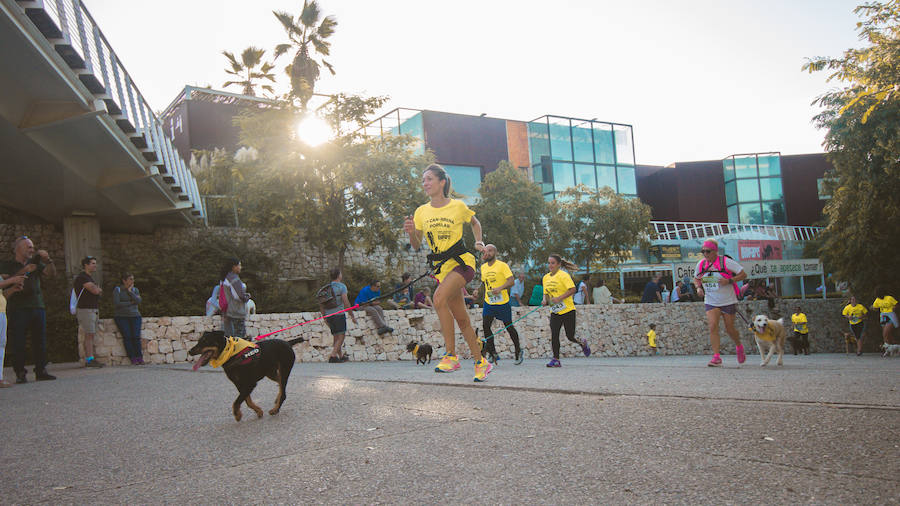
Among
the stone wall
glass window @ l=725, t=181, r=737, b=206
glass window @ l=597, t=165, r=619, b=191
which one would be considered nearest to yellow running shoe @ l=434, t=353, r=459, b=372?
the stone wall

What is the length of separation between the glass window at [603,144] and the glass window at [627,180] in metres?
1.03

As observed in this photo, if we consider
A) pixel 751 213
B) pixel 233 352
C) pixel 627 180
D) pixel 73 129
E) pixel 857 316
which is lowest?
pixel 857 316

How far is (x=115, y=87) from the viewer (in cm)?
1314

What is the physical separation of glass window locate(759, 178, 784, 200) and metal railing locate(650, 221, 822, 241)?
2995mm

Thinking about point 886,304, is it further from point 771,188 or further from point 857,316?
point 771,188

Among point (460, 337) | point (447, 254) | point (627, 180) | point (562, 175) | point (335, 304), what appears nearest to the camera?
point (447, 254)

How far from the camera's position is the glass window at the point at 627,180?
49156 millimetres

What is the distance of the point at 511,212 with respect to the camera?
32094 mm

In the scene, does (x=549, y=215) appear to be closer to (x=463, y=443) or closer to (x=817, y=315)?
(x=817, y=315)

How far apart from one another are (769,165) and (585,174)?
20162mm

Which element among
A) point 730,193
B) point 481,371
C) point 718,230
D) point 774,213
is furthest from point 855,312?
point 774,213

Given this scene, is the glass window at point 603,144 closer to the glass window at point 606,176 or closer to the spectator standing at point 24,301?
the glass window at point 606,176

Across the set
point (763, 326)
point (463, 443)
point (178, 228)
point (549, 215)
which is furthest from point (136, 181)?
point (549, 215)

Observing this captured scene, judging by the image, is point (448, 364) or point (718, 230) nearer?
point (448, 364)
